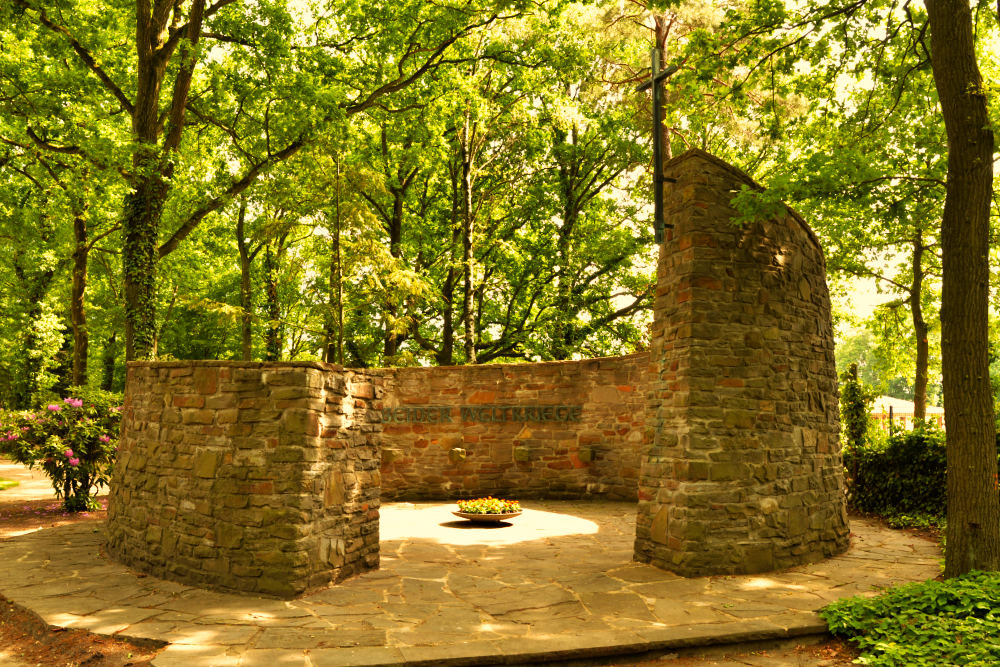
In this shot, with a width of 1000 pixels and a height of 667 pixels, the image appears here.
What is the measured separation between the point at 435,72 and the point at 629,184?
8264mm

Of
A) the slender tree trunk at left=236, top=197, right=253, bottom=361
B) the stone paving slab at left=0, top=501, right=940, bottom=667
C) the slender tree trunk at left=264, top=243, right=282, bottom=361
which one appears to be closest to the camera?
the stone paving slab at left=0, top=501, right=940, bottom=667

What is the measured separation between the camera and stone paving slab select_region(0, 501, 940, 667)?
4.25 meters

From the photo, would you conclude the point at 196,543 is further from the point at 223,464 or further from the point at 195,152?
the point at 195,152

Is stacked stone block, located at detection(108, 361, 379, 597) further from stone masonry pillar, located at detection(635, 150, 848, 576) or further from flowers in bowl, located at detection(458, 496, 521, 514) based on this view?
stone masonry pillar, located at detection(635, 150, 848, 576)

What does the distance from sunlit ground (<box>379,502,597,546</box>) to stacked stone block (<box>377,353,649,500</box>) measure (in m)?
0.91

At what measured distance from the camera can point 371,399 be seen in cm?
630

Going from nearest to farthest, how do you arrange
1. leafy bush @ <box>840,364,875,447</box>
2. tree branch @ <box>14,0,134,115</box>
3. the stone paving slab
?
the stone paving slab
tree branch @ <box>14,0,134,115</box>
leafy bush @ <box>840,364,875,447</box>

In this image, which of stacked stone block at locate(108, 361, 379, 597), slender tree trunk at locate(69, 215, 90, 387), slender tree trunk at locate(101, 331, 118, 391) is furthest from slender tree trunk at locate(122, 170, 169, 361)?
slender tree trunk at locate(101, 331, 118, 391)

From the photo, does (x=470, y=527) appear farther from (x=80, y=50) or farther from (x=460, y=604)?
(x=80, y=50)

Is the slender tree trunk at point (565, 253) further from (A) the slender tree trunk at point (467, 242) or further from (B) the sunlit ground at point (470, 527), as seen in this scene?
(B) the sunlit ground at point (470, 527)

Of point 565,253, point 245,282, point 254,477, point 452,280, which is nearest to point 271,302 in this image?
point 245,282

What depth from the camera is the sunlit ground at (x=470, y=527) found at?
8.03 metres

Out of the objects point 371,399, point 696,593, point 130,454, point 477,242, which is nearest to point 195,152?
point 477,242

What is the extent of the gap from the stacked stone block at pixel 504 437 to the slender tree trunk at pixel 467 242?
17.8 feet
